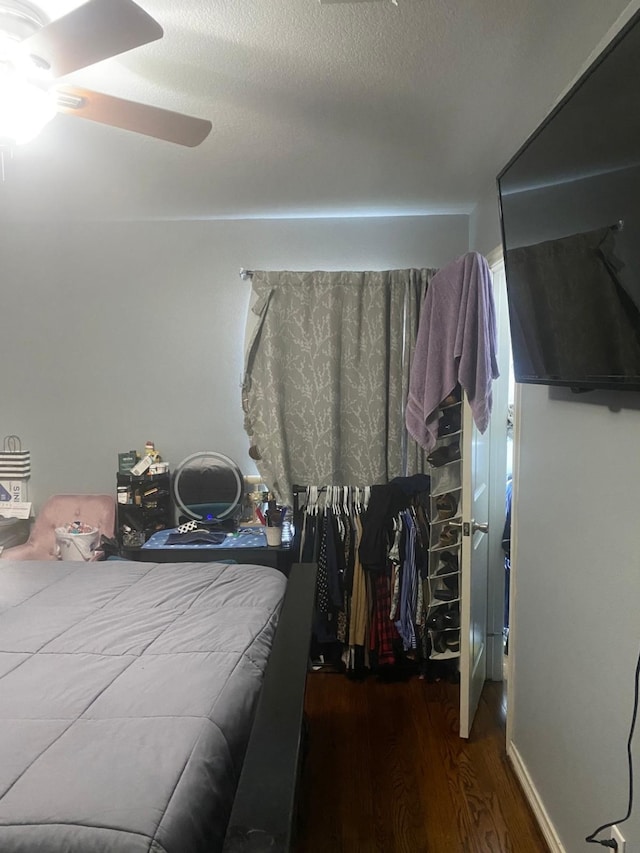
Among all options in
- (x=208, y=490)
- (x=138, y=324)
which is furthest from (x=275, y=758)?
(x=138, y=324)

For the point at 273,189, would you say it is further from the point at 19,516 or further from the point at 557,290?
the point at 19,516

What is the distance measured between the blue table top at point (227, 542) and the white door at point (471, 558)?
37.6 inches

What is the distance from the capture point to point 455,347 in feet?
7.52

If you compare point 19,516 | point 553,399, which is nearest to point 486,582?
point 553,399

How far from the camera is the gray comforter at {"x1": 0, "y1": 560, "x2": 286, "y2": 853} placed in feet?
3.12

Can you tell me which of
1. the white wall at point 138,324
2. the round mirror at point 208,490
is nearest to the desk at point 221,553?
the round mirror at point 208,490

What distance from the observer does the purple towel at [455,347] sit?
7.23 ft

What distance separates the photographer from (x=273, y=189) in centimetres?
270

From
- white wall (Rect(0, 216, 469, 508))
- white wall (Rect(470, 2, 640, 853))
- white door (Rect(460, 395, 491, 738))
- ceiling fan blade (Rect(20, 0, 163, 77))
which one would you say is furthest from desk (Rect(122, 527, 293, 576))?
ceiling fan blade (Rect(20, 0, 163, 77))

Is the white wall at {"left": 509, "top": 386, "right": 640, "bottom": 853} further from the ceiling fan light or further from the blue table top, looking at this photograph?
the ceiling fan light

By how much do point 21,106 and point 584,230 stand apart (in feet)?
4.47

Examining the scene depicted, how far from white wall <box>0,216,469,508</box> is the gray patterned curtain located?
0.18 meters

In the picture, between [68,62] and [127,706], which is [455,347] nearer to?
[68,62]

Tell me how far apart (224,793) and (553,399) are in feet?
4.63
